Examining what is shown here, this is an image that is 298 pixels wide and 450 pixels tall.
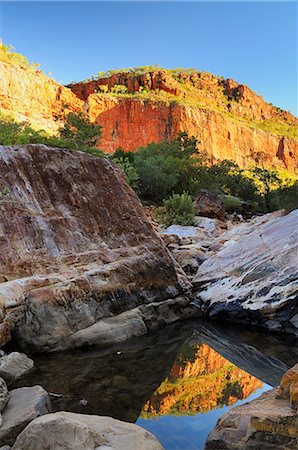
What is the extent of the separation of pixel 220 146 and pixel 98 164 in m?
58.1

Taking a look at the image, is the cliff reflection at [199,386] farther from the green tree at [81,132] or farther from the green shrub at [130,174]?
the green tree at [81,132]

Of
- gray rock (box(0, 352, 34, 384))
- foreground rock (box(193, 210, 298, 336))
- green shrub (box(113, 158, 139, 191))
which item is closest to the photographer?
gray rock (box(0, 352, 34, 384))

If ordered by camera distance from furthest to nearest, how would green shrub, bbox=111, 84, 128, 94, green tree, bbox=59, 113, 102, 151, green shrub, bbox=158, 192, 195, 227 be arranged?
green shrub, bbox=111, 84, 128, 94 → green tree, bbox=59, 113, 102, 151 → green shrub, bbox=158, 192, 195, 227

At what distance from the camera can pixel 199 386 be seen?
15.8 ft

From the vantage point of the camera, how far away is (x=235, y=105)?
7375cm

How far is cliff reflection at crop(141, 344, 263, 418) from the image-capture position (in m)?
4.25

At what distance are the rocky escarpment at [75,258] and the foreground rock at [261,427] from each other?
119 inches

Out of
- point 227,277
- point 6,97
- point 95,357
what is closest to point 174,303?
point 227,277

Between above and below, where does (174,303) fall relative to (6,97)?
below

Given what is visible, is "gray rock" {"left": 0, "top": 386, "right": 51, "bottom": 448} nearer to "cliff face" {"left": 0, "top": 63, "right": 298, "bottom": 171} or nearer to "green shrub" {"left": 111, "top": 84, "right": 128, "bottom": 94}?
"cliff face" {"left": 0, "top": 63, "right": 298, "bottom": 171}

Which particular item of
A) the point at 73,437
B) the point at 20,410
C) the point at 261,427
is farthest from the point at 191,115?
the point at 73,437

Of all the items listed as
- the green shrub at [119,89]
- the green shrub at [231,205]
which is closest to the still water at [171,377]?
the green shrub at [231,205]

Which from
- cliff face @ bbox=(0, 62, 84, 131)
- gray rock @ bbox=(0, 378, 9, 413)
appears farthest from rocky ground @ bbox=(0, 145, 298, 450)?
cliff face @ bbox=(0, 62, 84, 131)

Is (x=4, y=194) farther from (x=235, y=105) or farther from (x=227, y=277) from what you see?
(x=235, y=105)
